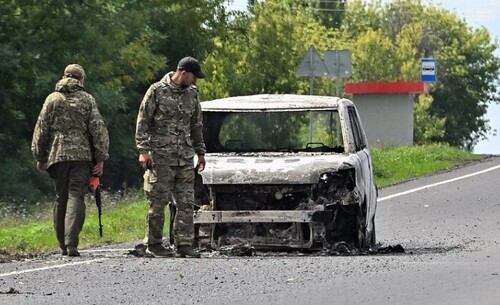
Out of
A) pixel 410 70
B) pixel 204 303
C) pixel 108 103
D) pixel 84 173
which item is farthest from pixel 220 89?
pixel 410 70

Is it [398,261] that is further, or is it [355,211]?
[355,211]

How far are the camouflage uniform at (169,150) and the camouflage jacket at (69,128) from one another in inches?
24.2

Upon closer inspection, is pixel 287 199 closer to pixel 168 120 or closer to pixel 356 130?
pixel 168 120

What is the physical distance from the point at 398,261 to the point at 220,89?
3975 centimetres

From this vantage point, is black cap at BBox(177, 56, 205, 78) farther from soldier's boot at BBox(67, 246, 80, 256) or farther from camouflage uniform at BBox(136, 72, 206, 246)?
soldier's boot at BBox(67, 246, 80, 256)

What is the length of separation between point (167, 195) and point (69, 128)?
117 cm

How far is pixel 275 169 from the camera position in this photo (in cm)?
1644

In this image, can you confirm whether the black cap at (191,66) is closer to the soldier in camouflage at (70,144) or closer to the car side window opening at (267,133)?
the soldier in camouflage at (70,144)

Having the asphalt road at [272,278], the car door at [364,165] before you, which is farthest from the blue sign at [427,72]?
the car door at [364,165]

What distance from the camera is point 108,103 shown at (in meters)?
34.8

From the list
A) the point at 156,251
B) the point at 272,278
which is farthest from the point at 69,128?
the point at 272,278

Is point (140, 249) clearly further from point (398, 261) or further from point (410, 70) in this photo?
point (410, 70)

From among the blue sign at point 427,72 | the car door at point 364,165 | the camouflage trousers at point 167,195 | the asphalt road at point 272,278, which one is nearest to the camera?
the asphalt road at point 272,278

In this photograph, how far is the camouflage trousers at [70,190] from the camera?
54.0 feet
